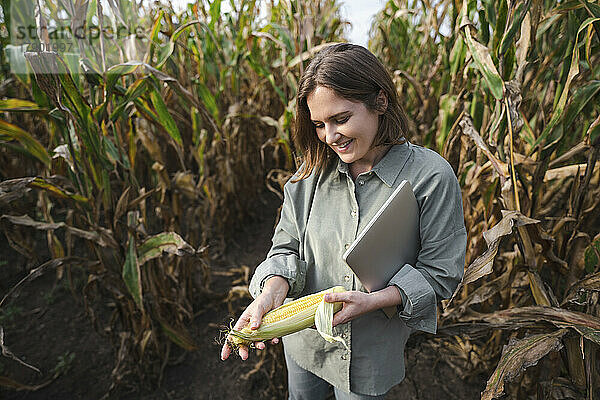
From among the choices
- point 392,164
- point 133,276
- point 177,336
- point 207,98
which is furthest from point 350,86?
point 177,336

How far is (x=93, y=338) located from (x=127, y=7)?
160 centimetres

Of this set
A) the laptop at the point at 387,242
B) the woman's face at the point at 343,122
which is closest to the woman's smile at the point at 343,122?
the woman's face at the point at 343,122

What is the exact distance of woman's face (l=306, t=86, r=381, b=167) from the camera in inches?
32.1

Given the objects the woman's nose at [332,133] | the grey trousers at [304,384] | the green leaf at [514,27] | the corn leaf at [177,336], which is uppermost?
the green leaf at [514,27]

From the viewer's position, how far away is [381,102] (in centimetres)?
86

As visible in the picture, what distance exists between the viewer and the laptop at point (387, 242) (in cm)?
77

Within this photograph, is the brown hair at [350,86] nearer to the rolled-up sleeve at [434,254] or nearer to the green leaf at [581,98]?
the rolled-up sleeve at [434,254]

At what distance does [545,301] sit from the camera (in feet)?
3.59

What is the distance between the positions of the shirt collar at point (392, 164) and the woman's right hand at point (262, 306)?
0.33 meters

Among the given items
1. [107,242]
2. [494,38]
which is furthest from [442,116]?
[107,242]

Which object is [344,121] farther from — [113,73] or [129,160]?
[129,160]

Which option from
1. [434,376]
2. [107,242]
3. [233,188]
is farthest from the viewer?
[233,188]

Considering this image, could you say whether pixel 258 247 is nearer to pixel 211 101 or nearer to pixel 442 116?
pixel 211 101

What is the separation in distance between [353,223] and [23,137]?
103 cm
